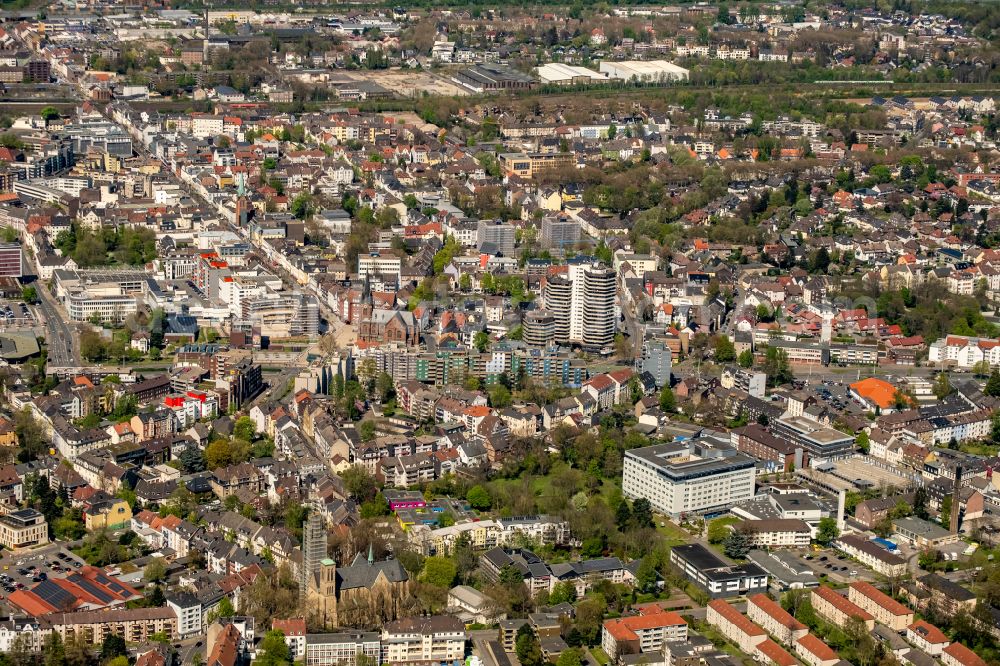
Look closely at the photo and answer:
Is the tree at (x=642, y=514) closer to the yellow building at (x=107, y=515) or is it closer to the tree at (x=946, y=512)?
the tree at (x=946, y=512)

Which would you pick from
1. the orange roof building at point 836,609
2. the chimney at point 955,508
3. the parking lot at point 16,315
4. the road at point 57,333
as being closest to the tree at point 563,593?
the orange roof building at point 836,609

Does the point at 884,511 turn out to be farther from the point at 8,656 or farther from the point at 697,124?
the point at 697,124

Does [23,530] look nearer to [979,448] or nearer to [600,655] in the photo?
[600,655]

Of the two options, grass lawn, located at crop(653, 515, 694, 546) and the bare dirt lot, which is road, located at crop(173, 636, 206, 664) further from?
the bare dirt lot

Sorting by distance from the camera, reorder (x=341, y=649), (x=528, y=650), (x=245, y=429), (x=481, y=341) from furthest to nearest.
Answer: (x=481, y=341), (x=245, y=429), (x=528, y=650), (x=341, y=649)

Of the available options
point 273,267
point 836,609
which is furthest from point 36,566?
point 273,267

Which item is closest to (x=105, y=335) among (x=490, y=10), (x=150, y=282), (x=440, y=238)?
(x=150, y=282)
